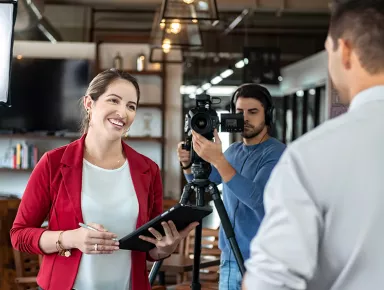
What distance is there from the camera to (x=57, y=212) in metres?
→ 2.08

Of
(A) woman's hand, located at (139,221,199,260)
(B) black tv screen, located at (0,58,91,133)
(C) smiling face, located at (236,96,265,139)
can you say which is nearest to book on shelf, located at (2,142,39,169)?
(B) black tv screen, located at (0,58,91,133)

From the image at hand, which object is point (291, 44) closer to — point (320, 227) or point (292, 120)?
point (292, 120)

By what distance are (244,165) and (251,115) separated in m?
0.22

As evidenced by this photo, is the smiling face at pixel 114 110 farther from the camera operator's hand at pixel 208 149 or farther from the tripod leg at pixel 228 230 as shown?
the tripod leg at pixel 228 230

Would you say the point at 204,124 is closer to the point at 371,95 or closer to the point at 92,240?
the point at 92,240

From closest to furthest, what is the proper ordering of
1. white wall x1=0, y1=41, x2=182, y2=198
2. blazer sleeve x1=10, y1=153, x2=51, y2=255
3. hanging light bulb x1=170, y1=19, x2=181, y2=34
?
blazer sleeve x1=10, y1=153, x2=51, y2=255, hanging light bulb x1=170, y1=19, x2=181, y2=34, white wall x1=0, y1=41, x2=182, y2=198

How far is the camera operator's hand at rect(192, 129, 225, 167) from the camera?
2.47 meters

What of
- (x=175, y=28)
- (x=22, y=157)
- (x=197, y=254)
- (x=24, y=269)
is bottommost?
(x=24, y=269)

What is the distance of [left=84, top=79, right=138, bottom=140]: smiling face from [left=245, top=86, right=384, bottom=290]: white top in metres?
1.12

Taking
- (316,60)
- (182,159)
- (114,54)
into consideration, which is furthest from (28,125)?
(182,159)

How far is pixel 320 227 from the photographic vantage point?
111 centimetres

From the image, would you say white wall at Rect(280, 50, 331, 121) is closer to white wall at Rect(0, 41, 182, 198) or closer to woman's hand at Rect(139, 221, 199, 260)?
white wall at Rect(0, 41, 182, 198)

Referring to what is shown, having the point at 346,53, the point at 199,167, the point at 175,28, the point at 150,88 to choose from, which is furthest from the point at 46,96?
the point at 346,53

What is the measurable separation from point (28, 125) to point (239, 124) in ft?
22.5
